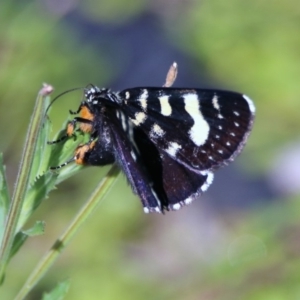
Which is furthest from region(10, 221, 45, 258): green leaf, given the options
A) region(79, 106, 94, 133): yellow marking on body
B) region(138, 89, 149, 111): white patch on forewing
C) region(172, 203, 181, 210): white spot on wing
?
region(138, 89, 149, 111): white patch on forewing

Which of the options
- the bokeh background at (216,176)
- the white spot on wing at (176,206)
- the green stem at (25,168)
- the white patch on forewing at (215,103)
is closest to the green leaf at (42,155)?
the green stem at (25,168)

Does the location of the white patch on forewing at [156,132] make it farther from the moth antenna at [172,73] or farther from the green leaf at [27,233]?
the green leaf at [27,233]

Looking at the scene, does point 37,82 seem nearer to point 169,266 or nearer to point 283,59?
point 169,266

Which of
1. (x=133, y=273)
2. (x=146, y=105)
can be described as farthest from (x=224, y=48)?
(x=146, y=105)

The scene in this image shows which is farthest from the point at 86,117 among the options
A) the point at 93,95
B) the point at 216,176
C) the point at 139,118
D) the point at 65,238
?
the point at 216,176

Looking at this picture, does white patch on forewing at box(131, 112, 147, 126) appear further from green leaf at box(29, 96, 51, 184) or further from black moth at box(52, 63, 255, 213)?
green leaf at box(29, 96, 51, 184)

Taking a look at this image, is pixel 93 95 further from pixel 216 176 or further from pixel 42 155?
pixel 216 176
